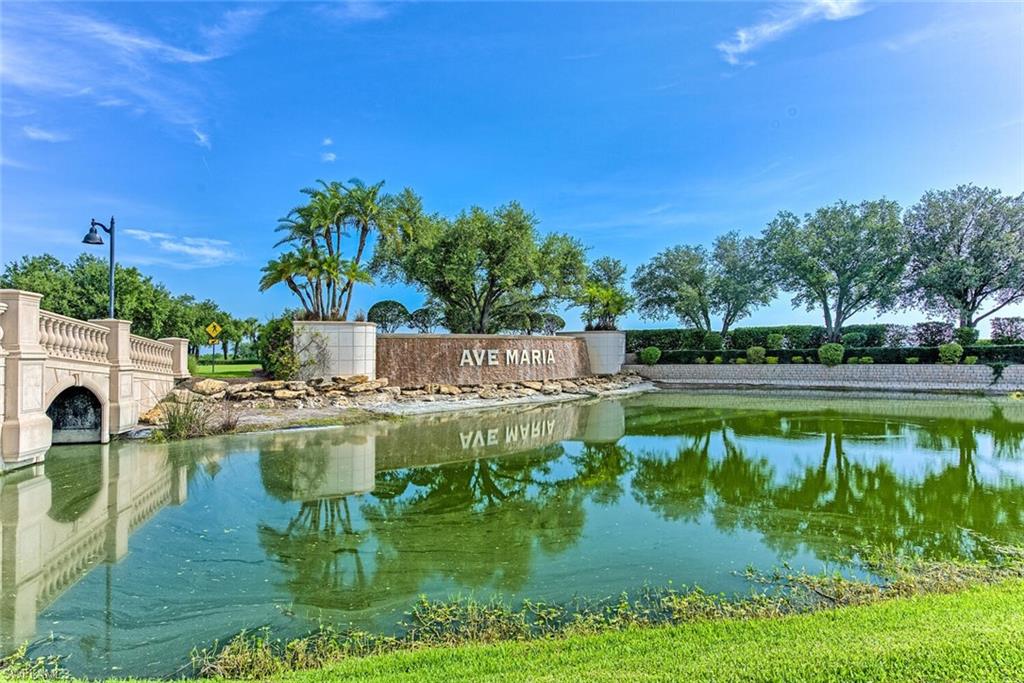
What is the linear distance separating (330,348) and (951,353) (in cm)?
2442

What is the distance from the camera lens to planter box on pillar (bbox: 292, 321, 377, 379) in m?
15.5

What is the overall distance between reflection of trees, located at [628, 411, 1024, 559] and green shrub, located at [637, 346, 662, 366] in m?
17.7

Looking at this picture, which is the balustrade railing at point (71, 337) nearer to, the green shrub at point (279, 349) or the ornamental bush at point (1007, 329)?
the green shrub at point (279, 349)

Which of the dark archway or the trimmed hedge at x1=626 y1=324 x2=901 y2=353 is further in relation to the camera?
the trimmed hedge at x1=626 y1=324 x2=901 y2=353

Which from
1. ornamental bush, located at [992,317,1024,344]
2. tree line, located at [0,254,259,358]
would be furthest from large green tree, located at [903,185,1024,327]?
tree line, located at [0,254,259,358]

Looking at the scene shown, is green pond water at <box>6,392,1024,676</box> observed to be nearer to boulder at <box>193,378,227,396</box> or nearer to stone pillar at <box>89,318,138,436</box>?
stone pillar at <box>89,318,138,436</box>

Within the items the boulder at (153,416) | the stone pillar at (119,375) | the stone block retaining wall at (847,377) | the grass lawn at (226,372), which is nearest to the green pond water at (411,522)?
the stone pillar at (119,375)

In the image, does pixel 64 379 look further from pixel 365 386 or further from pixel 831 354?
pixel 831 354

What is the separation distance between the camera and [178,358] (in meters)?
13.8

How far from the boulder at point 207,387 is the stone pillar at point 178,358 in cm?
54

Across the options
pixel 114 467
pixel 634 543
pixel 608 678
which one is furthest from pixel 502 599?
pixel 114 467

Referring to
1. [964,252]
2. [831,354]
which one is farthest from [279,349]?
[964,252]

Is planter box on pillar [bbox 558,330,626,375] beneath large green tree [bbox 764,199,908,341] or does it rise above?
beneath

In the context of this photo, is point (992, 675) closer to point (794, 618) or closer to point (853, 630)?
point (853, 630)
